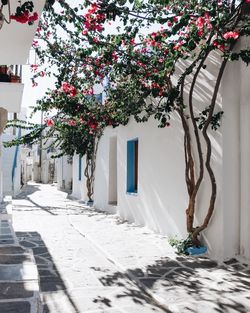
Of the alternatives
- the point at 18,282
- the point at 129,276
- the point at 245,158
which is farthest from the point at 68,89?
the point at 18,282

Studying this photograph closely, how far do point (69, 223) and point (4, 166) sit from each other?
1326cm

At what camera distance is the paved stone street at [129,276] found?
13.8 ft

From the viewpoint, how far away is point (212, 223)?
6371 millimetres

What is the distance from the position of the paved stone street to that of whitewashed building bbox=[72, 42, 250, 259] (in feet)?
1.55

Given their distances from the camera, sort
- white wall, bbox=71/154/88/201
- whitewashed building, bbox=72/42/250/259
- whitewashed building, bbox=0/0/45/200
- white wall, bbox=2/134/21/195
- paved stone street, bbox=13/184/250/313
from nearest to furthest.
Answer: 1. paved stone street, bbox=13/184/250/313
2. whitewashed building, bbox=0/0/45/200
3. whitewashed building, bbox=72/42/250/259
4. white wall, bbox=71/154/88/201
5. white wall, bbox=2/134/21/195

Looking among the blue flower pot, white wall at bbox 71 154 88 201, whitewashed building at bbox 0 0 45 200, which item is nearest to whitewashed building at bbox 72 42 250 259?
the blue flower pot

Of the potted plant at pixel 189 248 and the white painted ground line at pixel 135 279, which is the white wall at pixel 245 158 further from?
the white painted ground line at pixel 135 279

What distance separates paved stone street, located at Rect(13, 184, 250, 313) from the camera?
4203 mm

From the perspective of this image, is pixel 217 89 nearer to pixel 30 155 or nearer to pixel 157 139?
pixel 157 139

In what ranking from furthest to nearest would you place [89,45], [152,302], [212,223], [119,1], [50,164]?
1. [50,164]
2. [89,45]
3. [212,223]
4. [119,1]
5. [152,302]

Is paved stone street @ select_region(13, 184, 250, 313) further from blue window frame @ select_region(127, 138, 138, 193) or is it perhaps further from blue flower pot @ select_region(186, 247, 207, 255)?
blue window frame @ select_region(127, 138, 138, 193)

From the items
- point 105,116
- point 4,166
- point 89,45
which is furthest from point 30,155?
point 89,45

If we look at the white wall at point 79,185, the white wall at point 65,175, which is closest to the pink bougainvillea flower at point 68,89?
the white wall at point 79,185

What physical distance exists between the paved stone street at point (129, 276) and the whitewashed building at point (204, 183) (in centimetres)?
47
